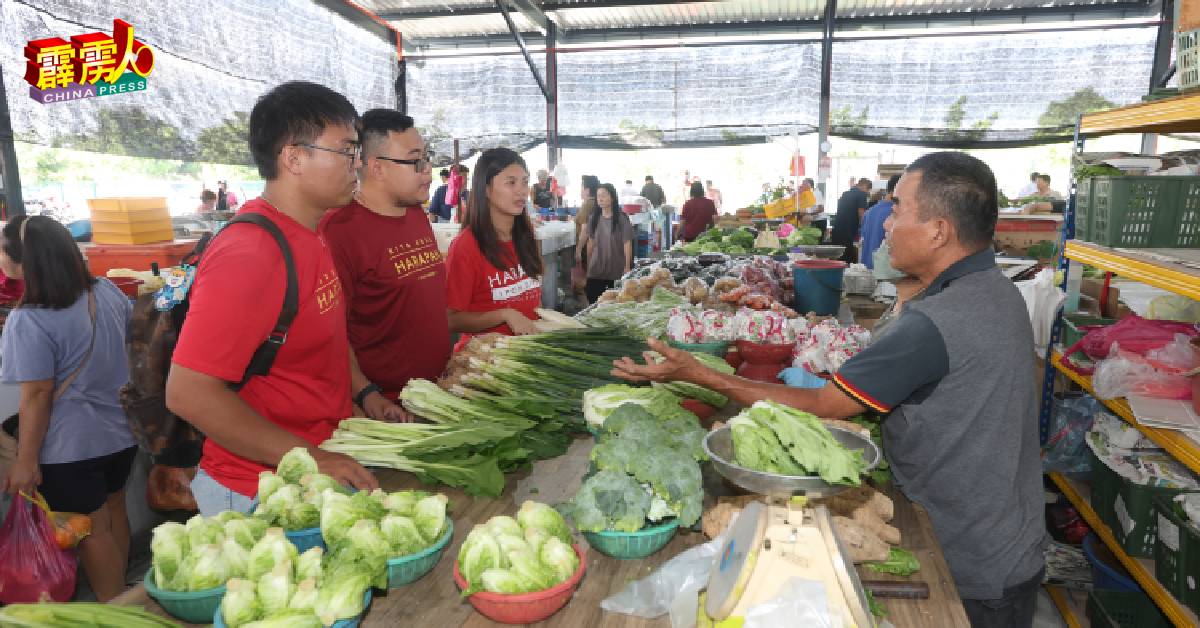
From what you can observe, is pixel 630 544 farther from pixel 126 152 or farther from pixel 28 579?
pixel 126 152

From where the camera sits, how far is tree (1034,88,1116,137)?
14.2 m

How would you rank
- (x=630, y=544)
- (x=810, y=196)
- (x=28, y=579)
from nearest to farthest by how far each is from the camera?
(x=630, y=544) < (x=28, y=579) < (x=810, y=196)

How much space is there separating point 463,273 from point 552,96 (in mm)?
14507

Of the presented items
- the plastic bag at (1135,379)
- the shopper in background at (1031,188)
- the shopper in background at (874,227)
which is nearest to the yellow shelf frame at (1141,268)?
the plastic bag at (1135,379)

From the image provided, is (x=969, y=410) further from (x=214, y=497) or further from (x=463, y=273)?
(x=463, y=273)

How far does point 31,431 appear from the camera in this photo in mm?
3482

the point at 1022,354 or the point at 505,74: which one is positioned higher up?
the point at 505,74

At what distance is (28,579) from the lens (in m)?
3.24

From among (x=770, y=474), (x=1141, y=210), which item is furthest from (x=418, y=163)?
(x=1141, y=210)

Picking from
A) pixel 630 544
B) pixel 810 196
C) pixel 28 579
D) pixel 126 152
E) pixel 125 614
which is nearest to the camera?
pixel 125 614

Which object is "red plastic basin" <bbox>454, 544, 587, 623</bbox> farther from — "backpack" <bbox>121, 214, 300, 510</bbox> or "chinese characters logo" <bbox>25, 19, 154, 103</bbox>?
"chinese characters logo" <bbox>25, 19, 154, 103</bbox>

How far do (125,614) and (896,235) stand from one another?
7.62 feet

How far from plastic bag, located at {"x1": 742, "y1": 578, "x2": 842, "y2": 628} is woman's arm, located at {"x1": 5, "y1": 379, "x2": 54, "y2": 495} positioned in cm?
401

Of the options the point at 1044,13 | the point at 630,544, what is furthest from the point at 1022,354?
the point at 1044,13
